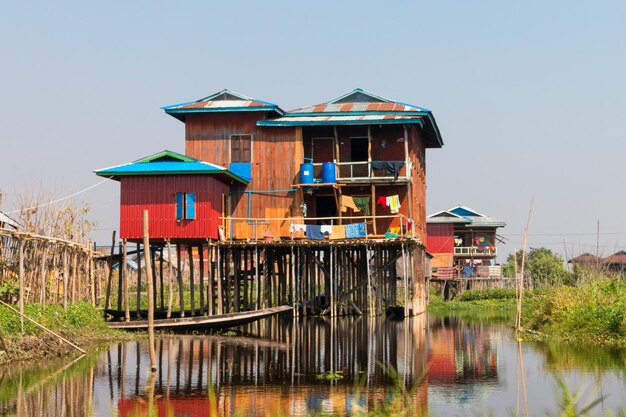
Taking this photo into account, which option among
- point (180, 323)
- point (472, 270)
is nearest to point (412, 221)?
point (180, 323)

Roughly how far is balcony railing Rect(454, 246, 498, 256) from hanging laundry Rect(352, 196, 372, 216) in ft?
104

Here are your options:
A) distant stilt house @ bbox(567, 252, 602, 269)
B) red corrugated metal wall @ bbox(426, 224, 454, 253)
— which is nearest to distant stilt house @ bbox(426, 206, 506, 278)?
red corrugated metal wall @ bbox(426, 224, 454, 253)

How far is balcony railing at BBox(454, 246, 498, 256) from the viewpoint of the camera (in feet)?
240

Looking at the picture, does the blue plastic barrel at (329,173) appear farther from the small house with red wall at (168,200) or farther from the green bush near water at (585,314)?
the green bush near water at (585,314)

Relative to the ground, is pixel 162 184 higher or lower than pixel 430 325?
higher

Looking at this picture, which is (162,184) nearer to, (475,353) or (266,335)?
(266,335)

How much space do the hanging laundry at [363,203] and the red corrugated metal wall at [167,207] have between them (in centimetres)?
725

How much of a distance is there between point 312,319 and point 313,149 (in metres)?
7.59

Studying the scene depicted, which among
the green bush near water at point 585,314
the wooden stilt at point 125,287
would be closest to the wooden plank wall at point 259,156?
the wooden stilt at point 125,287

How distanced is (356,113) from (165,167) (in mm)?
9022

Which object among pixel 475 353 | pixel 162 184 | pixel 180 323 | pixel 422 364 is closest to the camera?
pixel 422 364

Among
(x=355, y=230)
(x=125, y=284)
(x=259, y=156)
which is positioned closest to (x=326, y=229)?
(x=355, y=230)

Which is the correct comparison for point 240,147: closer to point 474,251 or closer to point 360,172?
point 360,172

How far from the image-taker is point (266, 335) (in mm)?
33719
